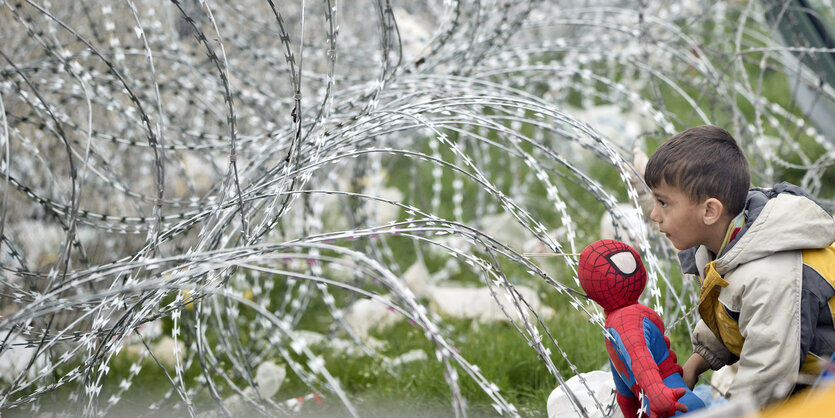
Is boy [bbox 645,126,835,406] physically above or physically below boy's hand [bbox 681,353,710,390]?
above

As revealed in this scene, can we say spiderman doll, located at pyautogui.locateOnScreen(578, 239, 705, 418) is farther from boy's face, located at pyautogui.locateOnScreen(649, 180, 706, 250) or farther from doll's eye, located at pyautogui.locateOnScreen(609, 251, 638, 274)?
boy's face, located at pyautogui.locateOnScreen(649, 180, 706, 250)

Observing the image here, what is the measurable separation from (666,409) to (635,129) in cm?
426

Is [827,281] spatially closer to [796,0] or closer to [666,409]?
[666,409]

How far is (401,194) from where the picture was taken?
5.38 meters

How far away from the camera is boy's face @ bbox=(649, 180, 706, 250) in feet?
6.39

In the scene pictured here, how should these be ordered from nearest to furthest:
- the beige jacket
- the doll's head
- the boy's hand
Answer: the beige jacket → the doll's head → the boy's hand

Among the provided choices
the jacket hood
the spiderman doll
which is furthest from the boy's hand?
the jacket hood

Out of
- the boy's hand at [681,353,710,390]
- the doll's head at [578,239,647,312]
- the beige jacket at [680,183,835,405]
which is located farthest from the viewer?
the boy's hand at [681,353,710,390]

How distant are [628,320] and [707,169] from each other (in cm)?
42

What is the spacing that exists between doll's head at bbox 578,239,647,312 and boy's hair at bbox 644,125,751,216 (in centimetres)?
22

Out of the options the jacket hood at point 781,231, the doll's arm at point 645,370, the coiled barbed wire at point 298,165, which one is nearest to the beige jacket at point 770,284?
the jacket hood at point 781,231

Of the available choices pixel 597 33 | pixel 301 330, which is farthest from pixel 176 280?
pixel 597 33

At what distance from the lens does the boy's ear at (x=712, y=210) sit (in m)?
1.92

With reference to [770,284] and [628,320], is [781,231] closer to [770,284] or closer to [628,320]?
[770,284]
